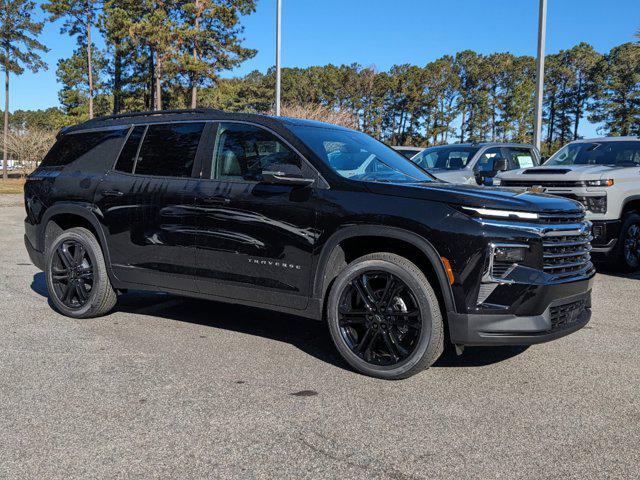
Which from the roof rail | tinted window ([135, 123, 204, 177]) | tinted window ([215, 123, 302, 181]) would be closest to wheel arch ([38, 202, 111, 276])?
tinted window ([135, 123, 204, 177])

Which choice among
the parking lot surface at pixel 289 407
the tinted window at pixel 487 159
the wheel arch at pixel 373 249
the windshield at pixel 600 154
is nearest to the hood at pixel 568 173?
the windshield at pixel 600 154

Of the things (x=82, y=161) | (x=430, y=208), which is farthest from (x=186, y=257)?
(x=430, y=208)

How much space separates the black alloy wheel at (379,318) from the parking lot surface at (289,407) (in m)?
0.22

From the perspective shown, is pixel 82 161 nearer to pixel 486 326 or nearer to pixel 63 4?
pixel 486 326

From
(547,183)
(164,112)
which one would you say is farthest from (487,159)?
(164,112)

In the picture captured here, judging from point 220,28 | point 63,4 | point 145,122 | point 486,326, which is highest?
point 63,4

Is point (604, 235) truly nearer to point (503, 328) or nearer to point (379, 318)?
point (503, 328)

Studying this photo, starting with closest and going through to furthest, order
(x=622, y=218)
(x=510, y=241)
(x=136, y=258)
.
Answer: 1. (x=510, y=241)
2. (x=136, y=258)
3. (x=622, y=218)

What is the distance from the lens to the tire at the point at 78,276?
5.65 metres

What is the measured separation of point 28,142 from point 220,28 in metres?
20.3

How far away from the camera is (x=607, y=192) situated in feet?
27.1

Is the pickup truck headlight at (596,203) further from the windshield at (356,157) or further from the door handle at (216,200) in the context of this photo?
the door handle at (216,200)

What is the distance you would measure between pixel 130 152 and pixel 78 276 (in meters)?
1.29

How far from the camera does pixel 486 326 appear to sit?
3.83 m
